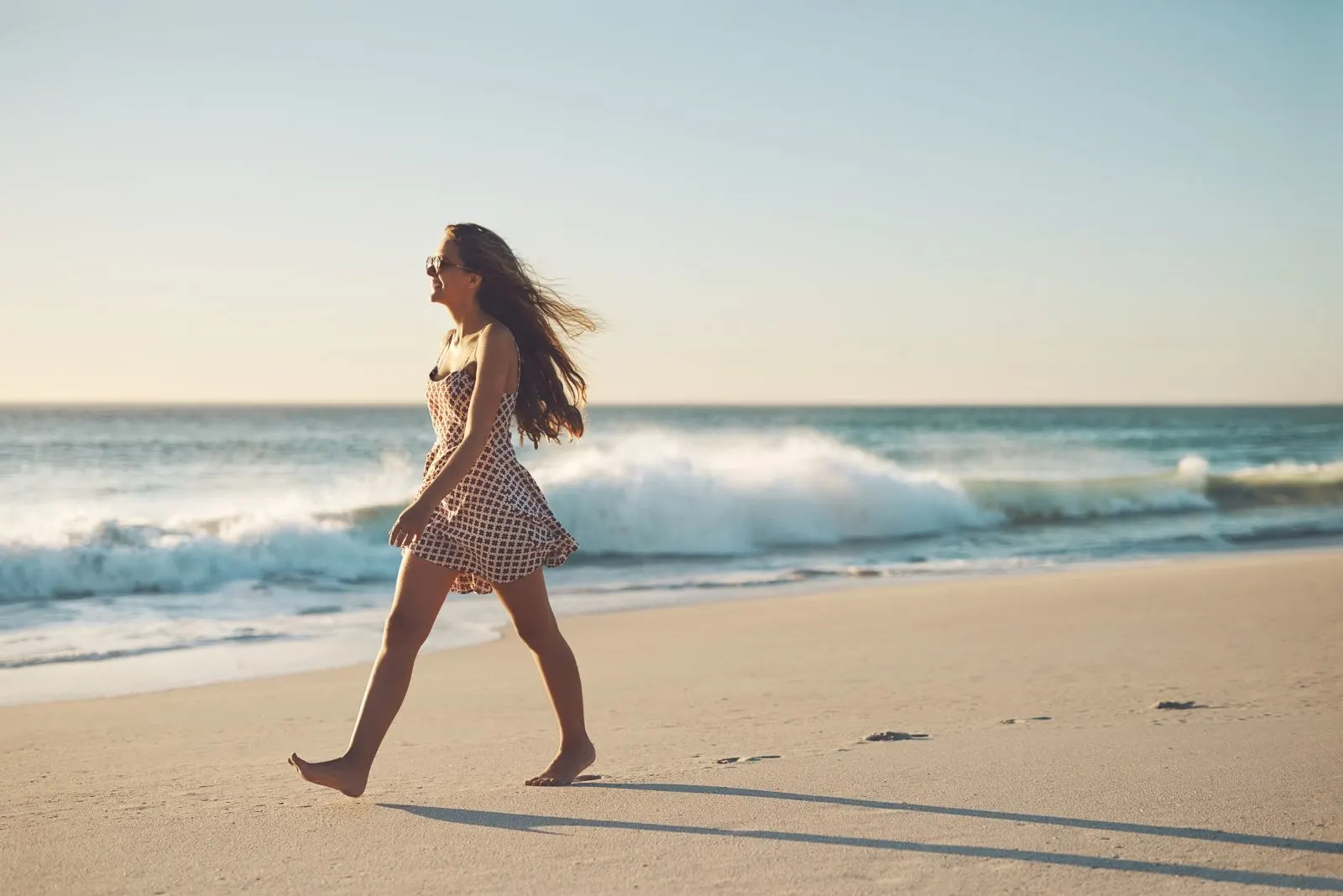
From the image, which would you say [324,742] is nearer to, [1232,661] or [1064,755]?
[1064,755]

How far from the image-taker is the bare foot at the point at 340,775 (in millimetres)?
3846

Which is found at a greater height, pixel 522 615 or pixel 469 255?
pixel 469 255

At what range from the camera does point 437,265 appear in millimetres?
4191

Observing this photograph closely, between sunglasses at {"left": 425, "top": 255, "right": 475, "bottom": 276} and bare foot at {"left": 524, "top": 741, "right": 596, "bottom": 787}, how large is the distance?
65.3 inches

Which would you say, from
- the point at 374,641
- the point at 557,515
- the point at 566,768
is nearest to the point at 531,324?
the point at 566,768

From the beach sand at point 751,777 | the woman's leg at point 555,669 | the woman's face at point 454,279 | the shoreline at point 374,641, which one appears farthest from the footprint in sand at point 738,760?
the shoreline at point 374,641

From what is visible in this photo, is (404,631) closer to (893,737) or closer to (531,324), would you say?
(531,324)

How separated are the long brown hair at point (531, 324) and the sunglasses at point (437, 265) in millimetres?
17

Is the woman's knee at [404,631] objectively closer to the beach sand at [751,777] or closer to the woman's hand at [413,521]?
the woman's hand at [413,521]

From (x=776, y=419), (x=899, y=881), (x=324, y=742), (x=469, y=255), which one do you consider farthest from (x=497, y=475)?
(x=776, y=419)

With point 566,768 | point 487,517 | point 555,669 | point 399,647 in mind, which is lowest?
point 566,768

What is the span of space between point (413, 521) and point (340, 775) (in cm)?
84

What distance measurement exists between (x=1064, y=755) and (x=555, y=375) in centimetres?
225

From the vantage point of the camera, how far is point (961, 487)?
23.9m
